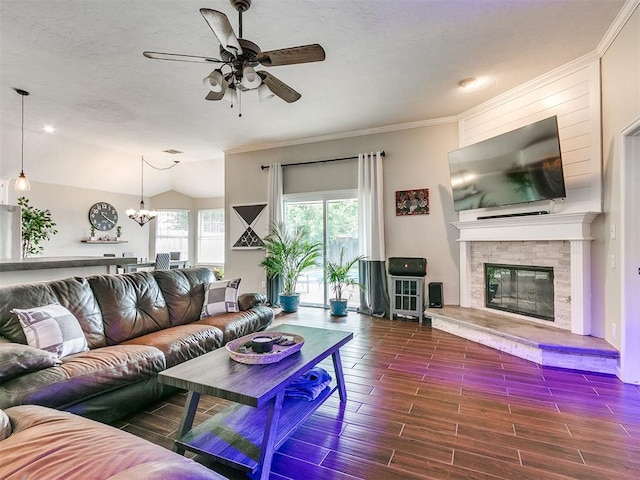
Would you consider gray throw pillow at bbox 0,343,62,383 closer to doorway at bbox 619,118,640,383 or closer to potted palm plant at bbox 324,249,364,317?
potted palm plant at bbox 324,249,364,317

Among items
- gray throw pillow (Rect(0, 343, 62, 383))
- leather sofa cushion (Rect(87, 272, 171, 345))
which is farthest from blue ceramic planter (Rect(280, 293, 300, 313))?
gray throw pillow (Rect(0, 343, 62, 383))

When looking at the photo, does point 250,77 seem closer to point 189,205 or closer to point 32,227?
point 32,227

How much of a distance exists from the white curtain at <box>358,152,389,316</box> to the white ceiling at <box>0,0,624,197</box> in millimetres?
677

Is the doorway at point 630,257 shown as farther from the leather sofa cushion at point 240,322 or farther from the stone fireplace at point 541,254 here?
the leather sofa cushion at point 240,322

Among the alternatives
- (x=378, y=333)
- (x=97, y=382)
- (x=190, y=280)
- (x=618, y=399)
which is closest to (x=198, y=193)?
(x=190, y=280)

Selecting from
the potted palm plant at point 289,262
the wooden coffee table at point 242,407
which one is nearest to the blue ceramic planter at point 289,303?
the potted palm plant at point 289,262

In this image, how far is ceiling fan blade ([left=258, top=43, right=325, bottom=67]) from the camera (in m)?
2.16

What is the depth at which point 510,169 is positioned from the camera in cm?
368

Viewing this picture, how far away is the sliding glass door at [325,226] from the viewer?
5.43 m

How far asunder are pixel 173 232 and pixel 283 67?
7196 millimetres

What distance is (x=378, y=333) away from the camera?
4105 millimetres

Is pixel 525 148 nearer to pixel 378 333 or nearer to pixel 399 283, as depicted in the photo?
pixel 399 283

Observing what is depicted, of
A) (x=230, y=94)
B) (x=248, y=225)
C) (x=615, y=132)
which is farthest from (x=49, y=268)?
(x=615, y=132)

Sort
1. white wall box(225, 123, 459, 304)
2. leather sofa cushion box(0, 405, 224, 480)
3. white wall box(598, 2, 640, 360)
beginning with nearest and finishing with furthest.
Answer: leather sofa cushion box(0, 405, 224, 480)
white wall box(598, 2, 640, 360)
white wall box(225, 123, 459, 304)
